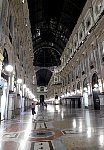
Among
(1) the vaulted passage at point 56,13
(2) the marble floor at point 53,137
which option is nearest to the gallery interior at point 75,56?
(1) the vaulted passage at point 56,13

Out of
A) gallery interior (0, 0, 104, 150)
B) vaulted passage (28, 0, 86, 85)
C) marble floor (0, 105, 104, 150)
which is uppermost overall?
vaulted passage (28, 0, 86, 85)

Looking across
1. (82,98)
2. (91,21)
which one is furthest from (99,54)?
(82,98)

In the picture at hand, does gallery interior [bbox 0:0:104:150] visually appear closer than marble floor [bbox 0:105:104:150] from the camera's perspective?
No

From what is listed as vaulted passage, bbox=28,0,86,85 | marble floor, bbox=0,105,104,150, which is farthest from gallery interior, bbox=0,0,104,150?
marble floor, bbox=0,105,104,150

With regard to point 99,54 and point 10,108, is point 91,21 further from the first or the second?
point 10,108

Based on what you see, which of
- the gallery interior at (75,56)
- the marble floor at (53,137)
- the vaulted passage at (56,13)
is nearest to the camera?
the marble floor at (53,137)

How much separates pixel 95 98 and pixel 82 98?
517cm

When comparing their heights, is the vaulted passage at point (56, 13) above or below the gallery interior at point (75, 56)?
above

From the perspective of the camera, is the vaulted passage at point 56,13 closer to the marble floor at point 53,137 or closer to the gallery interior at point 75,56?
the gallery interior at point 75,56

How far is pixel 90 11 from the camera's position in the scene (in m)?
23.6

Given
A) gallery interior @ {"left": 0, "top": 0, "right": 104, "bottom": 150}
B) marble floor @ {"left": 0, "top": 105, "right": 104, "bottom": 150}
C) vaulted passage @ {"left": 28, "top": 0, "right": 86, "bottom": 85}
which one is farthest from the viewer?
vaulted passage @ {"left": 28, "top": 0, "right": 86, "bottom": 85}

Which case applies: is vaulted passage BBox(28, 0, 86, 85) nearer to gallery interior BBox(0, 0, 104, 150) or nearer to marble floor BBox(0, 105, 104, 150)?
gallery interior BBox(0, 0, 104, 150)

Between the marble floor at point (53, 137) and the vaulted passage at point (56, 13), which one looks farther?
the vaulted passage at point (56, 13)

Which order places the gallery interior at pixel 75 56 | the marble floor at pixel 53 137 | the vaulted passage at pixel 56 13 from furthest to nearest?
1. the vaulted passage at pixel 56 13
2. the gallery interior at pixel 75 56
3. the marble floor at pixel 53 137
